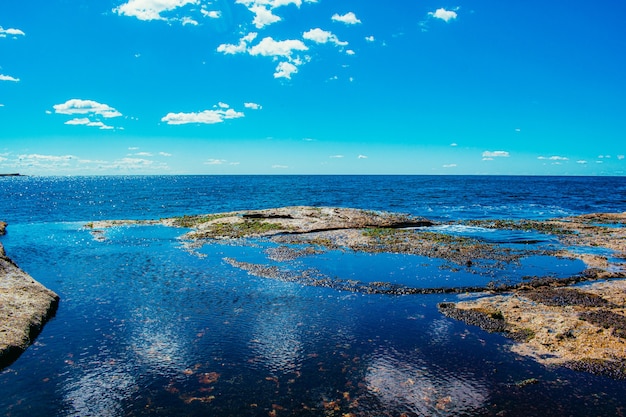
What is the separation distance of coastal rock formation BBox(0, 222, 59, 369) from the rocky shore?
10543 mm

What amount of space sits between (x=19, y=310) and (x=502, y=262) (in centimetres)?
2617

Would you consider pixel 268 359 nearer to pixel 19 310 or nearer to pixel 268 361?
pixel 268 361

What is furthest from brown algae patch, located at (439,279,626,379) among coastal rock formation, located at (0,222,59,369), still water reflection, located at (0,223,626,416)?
coastal rock formation, located at (0,222,59,369)

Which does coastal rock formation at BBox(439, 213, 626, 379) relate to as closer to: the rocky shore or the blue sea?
the rocky shore

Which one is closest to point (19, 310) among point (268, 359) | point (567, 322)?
point (268, 359)

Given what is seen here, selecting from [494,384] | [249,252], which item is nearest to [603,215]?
[249,252]

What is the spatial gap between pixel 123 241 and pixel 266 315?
23.3 metres

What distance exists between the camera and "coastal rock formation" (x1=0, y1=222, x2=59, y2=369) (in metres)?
13.0

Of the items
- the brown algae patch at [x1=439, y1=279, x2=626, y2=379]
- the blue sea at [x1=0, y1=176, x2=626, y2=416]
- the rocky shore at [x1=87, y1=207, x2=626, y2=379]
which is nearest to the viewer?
the blue sea at [x1=0, y1=176, x2=626, y2=416]

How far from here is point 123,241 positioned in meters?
34.2

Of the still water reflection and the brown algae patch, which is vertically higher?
the brown algae patch

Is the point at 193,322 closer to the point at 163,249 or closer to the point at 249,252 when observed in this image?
the point at 249,252

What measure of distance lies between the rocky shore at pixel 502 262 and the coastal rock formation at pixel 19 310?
1054 cm

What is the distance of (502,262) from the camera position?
25.5 m
